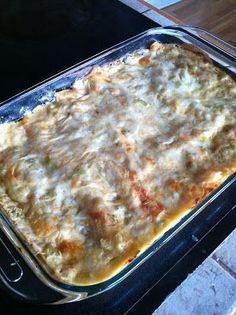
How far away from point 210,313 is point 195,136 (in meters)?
0.48

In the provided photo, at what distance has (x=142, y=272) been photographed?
94 centimetres

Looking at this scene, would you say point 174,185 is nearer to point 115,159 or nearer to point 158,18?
point 115,159

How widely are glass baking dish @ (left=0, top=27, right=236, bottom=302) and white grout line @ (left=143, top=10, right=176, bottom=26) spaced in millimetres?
190

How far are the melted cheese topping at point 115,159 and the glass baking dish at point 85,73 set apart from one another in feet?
0.10

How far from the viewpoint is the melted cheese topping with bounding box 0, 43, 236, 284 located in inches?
35.8

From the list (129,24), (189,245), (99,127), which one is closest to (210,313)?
(189,245)

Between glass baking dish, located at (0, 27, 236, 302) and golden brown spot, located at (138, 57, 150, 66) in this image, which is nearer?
glass baking dish, located at (0, 27, 236, 302)

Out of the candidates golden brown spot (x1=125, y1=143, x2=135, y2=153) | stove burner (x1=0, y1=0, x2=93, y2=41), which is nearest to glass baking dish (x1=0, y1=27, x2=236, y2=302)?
golden brown spot (x1=125, y1=143, x2=135, y2=153)

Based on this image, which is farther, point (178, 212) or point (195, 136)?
point (195, 136)

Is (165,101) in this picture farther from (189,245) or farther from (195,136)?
(189,245)

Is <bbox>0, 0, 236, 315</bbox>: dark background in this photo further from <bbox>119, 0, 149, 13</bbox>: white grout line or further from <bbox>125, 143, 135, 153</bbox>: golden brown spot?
<bbox>125, 143, 135, 153</bbox>: golden brown spot

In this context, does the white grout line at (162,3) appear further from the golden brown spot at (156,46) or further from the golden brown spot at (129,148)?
the golden brown spot at (129,148)

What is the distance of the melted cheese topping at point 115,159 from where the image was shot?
91 cm

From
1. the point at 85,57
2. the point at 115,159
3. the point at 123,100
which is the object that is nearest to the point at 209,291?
the point at 115,159
